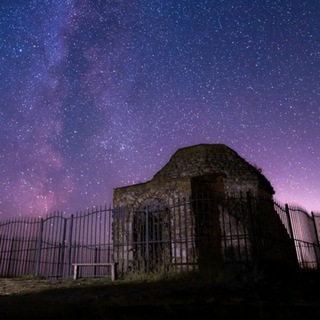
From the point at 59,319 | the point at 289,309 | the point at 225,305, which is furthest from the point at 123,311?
the point at 289,309

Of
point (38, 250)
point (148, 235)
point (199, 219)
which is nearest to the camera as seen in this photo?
point (148, 235)

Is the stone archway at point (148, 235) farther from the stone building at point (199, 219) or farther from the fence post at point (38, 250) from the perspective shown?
the fence post at point (38, 250)

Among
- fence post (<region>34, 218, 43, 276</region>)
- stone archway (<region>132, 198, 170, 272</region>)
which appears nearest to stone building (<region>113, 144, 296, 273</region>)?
stone archway (<region>132, 198, 170, 272</region>)

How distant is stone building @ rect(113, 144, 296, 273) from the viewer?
1008 centimetres

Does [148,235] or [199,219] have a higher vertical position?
[199,219]

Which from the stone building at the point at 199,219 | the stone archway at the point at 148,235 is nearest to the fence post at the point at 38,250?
the stone building at the point at 199,219

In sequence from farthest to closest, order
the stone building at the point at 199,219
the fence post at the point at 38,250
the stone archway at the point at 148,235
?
the fence post at the point at 38,250, the stone archway at the point at 148,235, the stone building at the point at 199,219

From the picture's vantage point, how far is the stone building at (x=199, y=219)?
33.1ft

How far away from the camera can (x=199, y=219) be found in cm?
1077

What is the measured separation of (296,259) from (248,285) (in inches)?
278

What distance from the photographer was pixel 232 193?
1248 centimetres

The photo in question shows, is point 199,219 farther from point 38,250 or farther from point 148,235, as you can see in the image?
point 38,250

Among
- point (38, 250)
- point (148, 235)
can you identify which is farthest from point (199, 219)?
point (38, 250)

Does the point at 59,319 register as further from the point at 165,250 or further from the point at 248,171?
the point at 248,171
